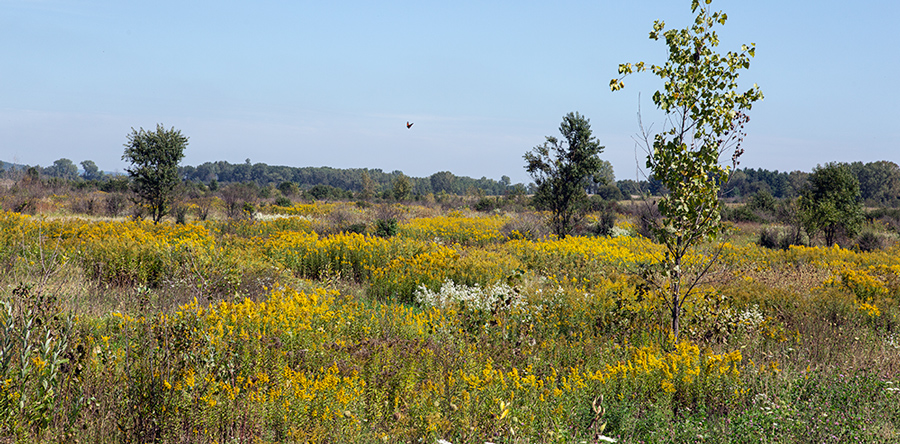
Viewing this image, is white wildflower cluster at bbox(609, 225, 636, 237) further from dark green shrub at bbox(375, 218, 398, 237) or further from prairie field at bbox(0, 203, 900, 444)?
prairie field at bbox(0, 203, 900, 444)

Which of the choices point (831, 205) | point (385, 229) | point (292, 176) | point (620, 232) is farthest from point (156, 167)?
point (292, 176)

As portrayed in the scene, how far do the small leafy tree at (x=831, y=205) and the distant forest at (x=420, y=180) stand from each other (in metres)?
31.3

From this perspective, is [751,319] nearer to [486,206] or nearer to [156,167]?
[156,167]

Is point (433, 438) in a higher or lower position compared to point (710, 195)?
lower

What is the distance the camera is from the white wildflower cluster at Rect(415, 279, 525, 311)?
20.5ft

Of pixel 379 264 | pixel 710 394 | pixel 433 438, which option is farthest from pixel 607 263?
pixel 433 438

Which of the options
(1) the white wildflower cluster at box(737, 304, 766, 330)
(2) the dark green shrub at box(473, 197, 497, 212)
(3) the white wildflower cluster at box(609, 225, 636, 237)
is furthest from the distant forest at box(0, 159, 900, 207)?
(1) the white wildflower cluster at box(737, 304, 766, 330)

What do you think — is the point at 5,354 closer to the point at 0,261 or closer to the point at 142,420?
the point at 142,420

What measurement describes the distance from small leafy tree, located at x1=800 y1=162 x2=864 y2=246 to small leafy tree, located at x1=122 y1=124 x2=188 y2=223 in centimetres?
2307

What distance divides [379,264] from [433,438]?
6.73 metres

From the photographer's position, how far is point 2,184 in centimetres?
3347

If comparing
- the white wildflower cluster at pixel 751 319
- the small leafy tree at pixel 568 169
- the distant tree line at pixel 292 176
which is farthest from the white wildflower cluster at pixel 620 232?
the distant tree line at pixel 292 176

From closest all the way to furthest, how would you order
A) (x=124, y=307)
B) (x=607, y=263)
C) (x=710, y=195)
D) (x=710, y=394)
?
(x=710, y=394) < (x=710, y=195) < (x=124, y=307) < (x=607, y=263)

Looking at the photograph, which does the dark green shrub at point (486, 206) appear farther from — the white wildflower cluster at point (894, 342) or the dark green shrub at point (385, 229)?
the white wildflower cluster at point (894, 342)
